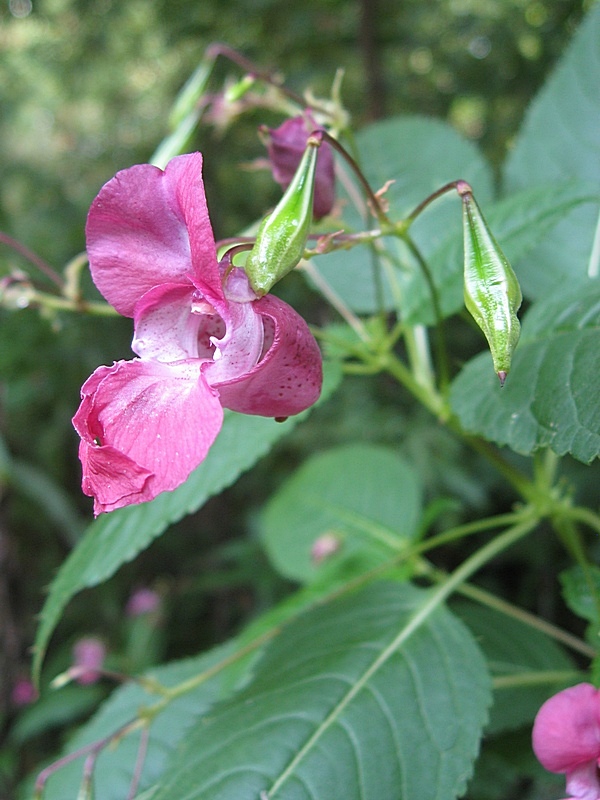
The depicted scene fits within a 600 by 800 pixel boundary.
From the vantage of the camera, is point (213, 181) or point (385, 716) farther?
point (213, 181)

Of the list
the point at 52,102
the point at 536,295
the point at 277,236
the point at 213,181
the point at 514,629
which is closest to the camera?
the point at 277,236

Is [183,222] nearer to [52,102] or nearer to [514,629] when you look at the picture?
[514,629]

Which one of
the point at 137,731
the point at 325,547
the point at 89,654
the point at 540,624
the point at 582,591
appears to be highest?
the point at 582,591

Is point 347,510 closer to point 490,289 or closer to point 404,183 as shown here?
point 404,183

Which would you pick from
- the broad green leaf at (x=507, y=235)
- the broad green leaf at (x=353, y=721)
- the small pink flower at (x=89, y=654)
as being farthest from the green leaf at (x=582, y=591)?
the small pink flower at (x=89, y=654)

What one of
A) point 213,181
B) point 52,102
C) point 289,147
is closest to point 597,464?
point 289,147

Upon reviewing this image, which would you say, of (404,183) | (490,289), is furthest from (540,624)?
(404,183)

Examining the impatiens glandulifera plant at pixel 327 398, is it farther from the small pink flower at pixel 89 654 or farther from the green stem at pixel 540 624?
the small pink flower at pixel 89 654

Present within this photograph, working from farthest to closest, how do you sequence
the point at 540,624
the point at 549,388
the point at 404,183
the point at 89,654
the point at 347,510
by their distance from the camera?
the point at 89,654 → the point at 347,510 → the point at 404,183 → the point at 540,624 → the point at 549,388
